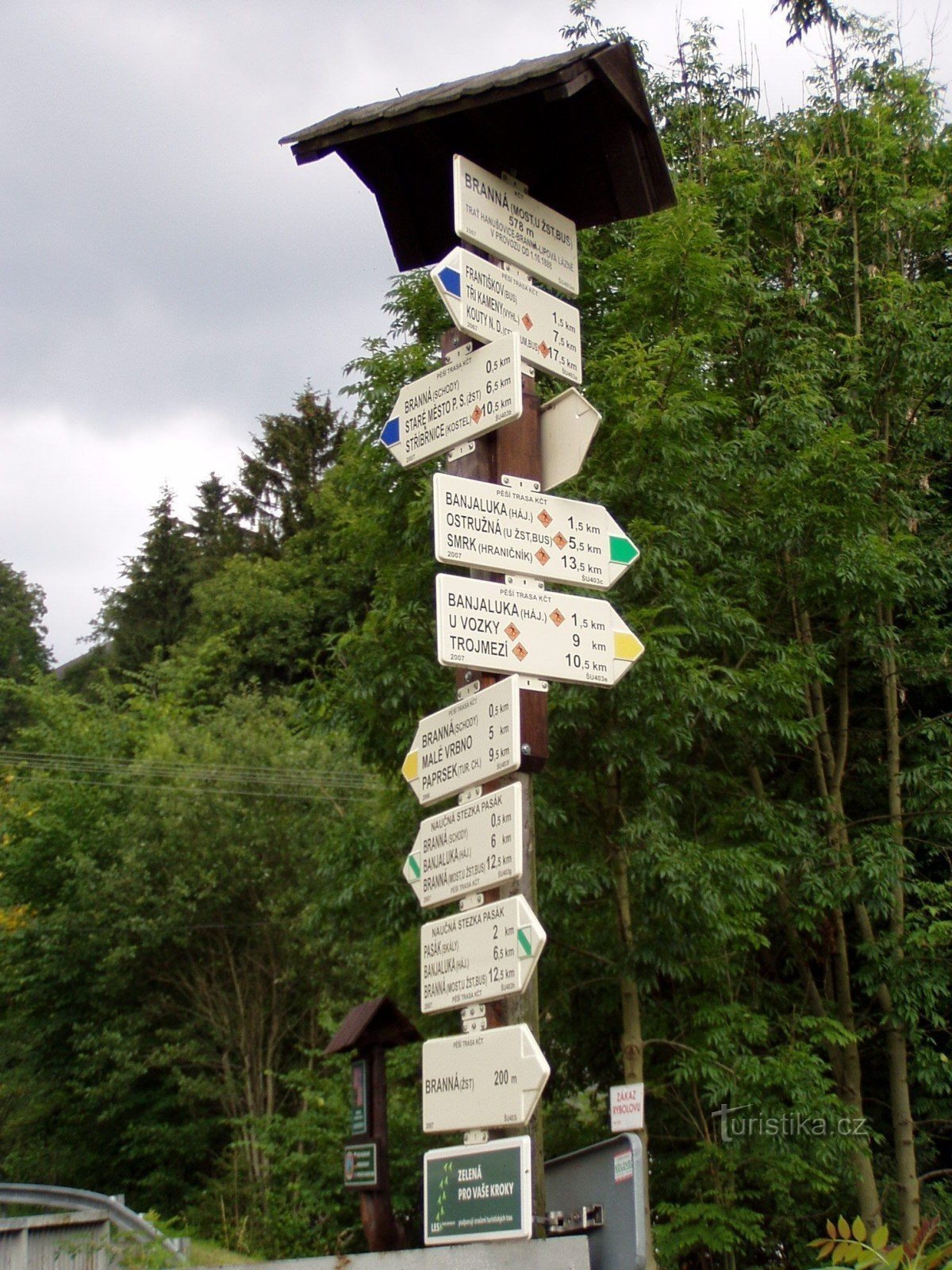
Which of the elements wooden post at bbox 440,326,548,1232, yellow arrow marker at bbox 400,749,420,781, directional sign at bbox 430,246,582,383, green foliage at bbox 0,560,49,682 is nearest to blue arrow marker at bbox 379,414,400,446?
wooden post at bbox 440,326,548,1232

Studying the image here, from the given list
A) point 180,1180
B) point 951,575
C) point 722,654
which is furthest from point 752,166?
point 180,1180

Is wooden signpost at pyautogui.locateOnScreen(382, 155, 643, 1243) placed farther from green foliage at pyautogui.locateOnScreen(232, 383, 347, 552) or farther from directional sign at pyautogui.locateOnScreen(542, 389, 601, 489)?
green foliage at pyautogui.locateOnScreen(232, 383, 347, 552)

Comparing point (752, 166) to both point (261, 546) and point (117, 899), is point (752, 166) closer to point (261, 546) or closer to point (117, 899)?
Result: point (117, 899)

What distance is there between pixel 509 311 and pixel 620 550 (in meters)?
1.09

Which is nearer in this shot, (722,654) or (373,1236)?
(373,1236)

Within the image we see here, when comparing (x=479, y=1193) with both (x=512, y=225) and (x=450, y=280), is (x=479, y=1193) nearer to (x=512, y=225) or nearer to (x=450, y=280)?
(x=450, y=280)

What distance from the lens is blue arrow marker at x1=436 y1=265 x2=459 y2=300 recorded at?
17.0 ft

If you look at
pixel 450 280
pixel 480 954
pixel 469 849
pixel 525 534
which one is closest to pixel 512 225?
pixel 450 280

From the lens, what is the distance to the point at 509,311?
547cm

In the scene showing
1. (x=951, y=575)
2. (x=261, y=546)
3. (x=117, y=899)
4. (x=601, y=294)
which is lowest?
(x=117, y=899)

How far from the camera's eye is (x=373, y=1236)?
10203mm

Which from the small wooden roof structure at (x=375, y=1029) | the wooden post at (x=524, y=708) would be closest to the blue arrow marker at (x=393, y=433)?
the wooden post at (x=524, y=708)

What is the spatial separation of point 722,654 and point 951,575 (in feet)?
10.9

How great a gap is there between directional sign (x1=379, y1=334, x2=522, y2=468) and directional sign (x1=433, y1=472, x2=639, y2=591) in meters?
0.32
